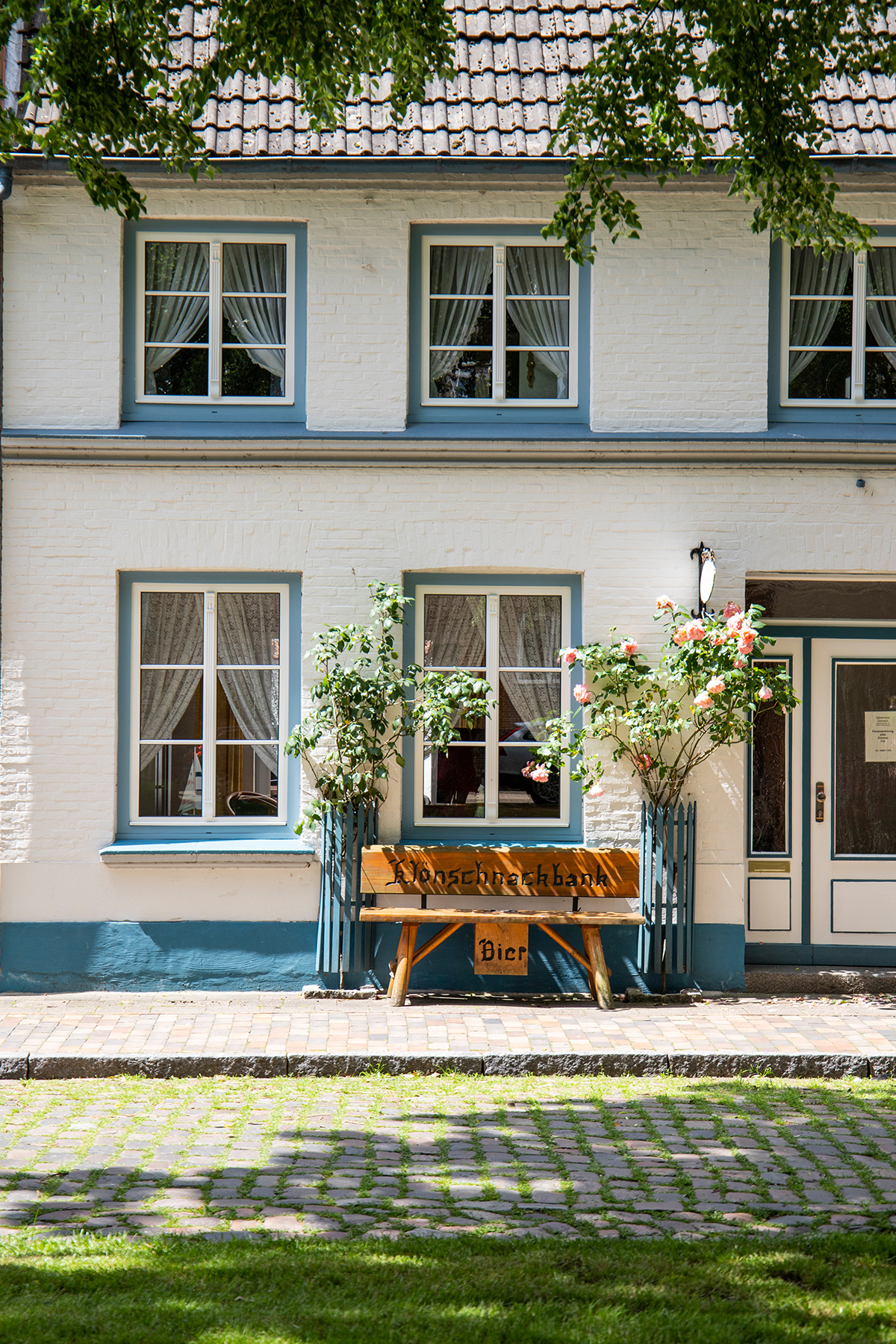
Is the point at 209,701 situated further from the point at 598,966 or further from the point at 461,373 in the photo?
the point at 598,966

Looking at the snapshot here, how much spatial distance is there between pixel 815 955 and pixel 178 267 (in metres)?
7.20

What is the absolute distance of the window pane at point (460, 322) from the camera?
9.60 m

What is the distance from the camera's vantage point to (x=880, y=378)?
31.8 ft

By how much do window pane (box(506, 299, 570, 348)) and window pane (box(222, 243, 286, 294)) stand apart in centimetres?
177

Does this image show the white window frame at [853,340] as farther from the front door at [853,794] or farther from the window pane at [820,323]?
the front door at [853,794]

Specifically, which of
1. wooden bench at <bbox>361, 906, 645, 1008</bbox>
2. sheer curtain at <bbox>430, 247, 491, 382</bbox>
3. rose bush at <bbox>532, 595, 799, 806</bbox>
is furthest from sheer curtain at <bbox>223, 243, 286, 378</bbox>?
wooden bench at <bbox>361, 906, 645, 1008</bbox>

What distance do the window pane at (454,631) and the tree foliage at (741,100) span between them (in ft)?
10.5

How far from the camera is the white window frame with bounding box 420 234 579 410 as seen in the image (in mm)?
9523

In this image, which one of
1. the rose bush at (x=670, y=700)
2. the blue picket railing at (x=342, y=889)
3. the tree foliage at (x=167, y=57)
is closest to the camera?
the tree foliage at (x=167, y=57)

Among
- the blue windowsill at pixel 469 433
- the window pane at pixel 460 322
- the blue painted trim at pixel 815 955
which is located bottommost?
the blue painted trim at pixel 815 955

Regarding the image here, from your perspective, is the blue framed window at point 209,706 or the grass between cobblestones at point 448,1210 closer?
the grass between cobblestones at point 448,1210

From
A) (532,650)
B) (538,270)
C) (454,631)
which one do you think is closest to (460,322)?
(538,270)

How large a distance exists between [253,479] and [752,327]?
12.7ft

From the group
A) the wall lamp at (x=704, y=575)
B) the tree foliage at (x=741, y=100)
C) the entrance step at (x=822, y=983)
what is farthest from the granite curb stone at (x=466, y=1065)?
the tree foliage at (x=741, y=100)
